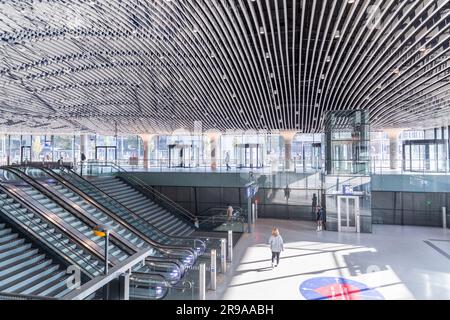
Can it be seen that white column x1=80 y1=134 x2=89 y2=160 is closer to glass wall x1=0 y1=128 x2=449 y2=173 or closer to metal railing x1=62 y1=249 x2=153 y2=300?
glass wall x1=0 y1=128 x2=449 y2=173

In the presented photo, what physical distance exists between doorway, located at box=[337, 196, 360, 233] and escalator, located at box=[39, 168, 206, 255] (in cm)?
757

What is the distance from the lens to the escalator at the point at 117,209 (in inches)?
428

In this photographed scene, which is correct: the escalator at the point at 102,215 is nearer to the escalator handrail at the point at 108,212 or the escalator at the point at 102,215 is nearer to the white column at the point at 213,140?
the escalator handrail at the point at 108,212

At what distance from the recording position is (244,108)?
59.6ft

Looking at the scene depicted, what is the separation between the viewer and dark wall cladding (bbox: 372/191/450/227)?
15.4m

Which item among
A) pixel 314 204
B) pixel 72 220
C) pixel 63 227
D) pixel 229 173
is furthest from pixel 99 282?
pixel 314 204

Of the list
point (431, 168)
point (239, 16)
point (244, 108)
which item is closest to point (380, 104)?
point (431, 168)

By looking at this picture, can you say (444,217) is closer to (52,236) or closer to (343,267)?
(343,267)

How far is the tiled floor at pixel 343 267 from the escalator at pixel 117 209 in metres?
2.55

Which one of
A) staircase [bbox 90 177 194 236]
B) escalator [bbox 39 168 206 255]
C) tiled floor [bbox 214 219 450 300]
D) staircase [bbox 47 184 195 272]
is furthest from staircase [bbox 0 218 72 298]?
staircase [bbox 90 177 194 236]

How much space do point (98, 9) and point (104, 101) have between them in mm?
10004

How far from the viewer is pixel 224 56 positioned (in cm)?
1027

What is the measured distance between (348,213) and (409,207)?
4.25m
